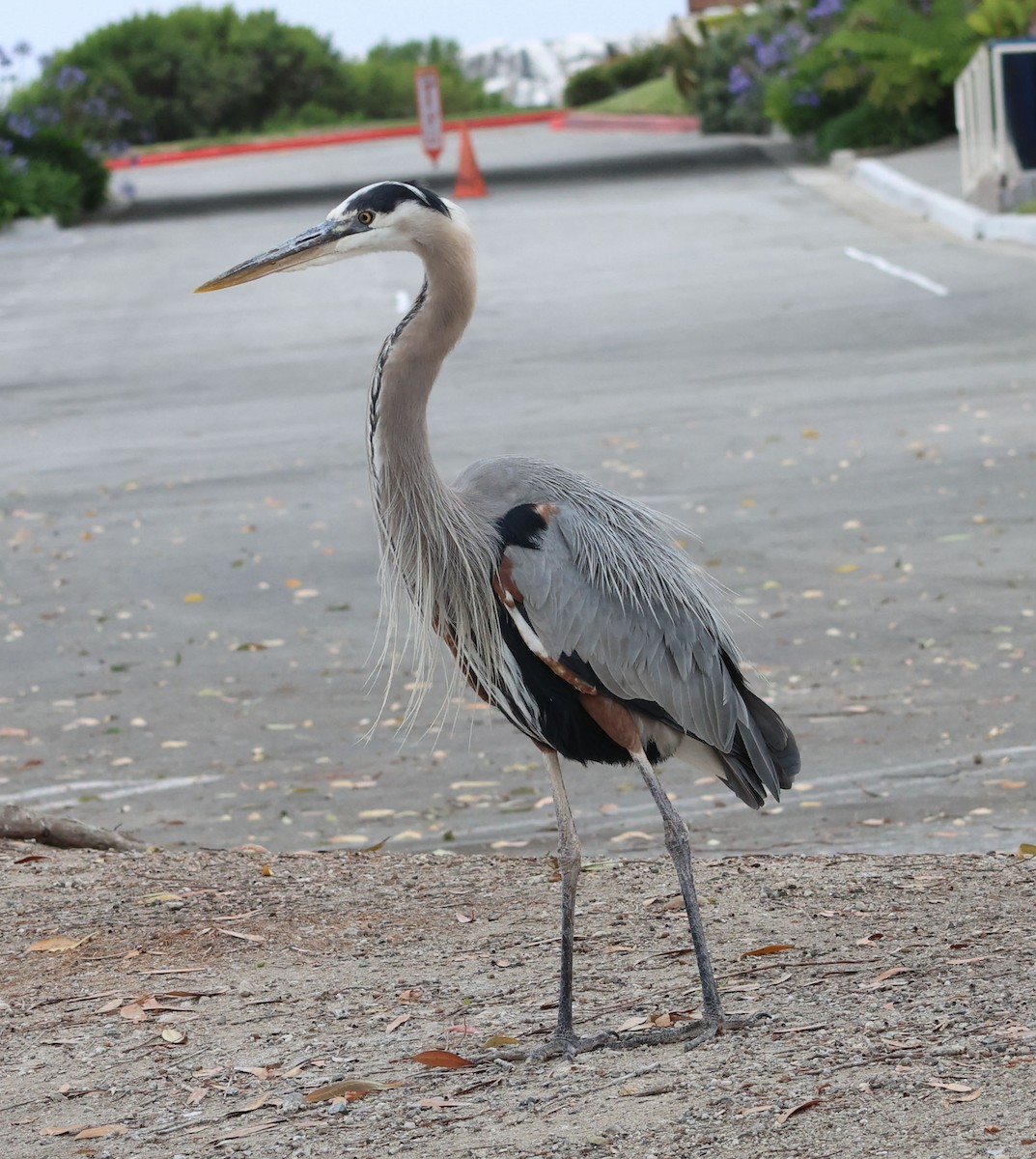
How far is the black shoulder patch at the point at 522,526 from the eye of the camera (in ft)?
15.1

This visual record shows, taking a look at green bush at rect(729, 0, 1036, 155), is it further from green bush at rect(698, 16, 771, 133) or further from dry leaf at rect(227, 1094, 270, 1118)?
dry leaf at rect(227, 1094, 270, 1118)

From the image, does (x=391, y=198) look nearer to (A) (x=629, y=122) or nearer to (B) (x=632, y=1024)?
(B) (x=632, y=1024)

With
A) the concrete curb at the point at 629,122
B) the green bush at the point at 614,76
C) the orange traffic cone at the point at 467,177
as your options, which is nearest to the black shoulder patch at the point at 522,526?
the orange traffic cone at the point at 467,177

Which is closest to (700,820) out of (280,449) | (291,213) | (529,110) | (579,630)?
(579,630)

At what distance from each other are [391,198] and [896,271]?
1718 centimetres

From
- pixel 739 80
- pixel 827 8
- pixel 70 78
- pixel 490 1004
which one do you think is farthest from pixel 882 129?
pixel 490 1004

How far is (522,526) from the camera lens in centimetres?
463

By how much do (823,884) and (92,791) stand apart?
3.42 metres

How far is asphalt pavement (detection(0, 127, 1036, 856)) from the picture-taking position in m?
7.39

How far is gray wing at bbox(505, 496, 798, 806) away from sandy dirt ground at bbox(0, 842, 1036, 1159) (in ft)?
2.19

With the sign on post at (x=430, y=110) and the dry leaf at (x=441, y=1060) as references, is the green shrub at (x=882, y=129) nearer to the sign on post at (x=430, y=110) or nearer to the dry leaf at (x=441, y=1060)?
the sign on post at (x=430, y=110)

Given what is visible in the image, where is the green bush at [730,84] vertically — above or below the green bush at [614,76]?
below

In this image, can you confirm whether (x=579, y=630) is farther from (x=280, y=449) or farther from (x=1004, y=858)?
(x=280, y=449)

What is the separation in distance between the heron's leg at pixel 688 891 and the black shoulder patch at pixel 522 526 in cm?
63
